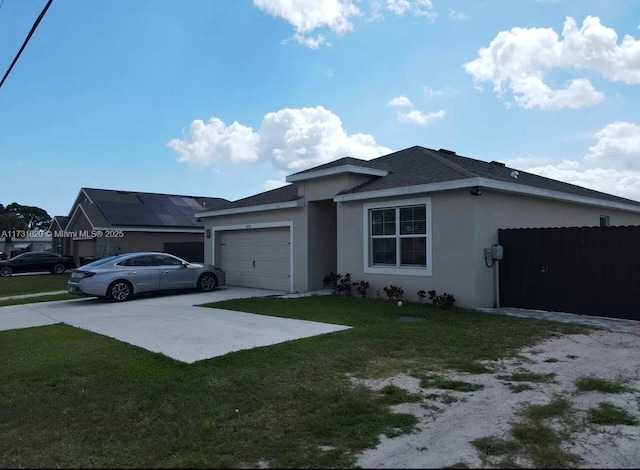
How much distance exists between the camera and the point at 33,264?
2877 centimetres

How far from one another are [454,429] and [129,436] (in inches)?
111

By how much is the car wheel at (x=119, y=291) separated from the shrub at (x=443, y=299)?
29.4 feet

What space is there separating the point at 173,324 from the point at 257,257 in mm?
7489

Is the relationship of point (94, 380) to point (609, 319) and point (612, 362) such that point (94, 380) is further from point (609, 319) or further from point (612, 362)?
point (609, 319)

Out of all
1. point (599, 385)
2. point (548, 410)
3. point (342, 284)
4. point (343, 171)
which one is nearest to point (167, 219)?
point (343, 171)

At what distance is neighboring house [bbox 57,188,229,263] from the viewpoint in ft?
91.6

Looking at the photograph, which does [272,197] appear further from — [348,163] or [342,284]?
[342,284]

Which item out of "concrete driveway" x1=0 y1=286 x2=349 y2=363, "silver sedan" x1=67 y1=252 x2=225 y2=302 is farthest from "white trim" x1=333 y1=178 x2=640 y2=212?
"silver sedan" x1=67 y1=252 x2=225 y2=302

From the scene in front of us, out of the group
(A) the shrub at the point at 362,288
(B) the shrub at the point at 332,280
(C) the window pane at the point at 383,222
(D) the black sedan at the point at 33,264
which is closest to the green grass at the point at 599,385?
(C) the window pane at the point at 383,222

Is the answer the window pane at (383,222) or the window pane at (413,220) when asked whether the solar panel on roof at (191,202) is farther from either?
the window pane at (413,220)

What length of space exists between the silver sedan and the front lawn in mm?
5154

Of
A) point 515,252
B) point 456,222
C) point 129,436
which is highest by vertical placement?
point 456,222

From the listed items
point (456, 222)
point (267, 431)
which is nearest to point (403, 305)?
point (456, 222)

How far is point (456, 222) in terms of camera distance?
1117cm
